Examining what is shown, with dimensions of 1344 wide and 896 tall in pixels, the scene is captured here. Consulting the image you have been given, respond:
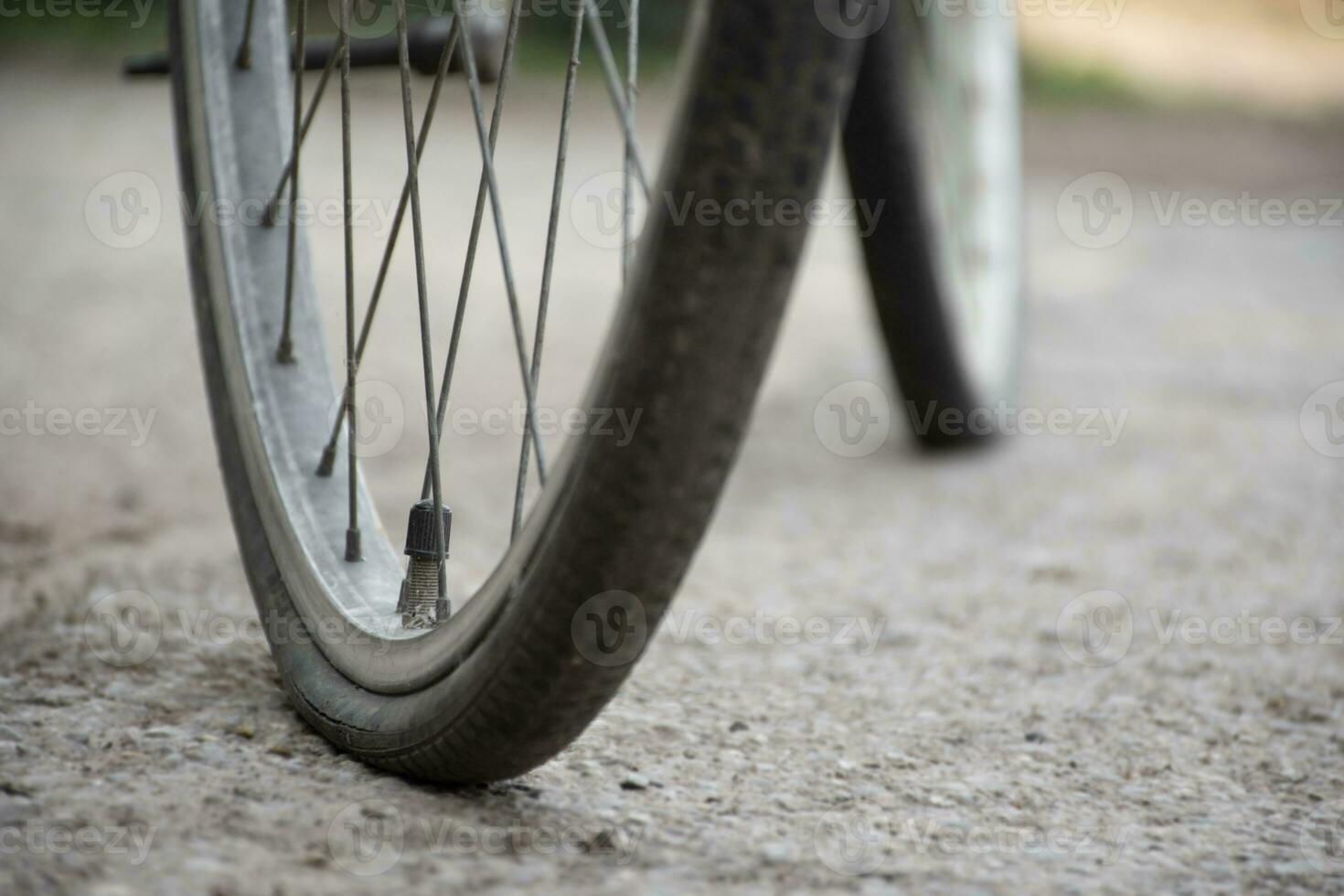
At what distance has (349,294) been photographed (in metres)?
1.06

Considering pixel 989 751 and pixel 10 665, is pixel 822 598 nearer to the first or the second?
pixel 989 751

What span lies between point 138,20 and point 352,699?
24.8 ft

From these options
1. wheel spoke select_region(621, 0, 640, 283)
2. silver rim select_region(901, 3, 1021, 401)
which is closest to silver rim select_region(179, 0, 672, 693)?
wheel spoke select_region(621, 0, 640, 283)

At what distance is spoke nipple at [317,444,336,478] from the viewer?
1.13 metres

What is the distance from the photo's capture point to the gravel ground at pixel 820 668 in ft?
2.86

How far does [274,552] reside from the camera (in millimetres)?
1102

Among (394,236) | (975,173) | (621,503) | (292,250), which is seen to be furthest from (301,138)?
(975,173)

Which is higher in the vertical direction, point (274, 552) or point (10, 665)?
point (274, 552)

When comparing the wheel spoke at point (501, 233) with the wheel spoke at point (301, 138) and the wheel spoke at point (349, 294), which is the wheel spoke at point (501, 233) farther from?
the wheel spoke at point (301, 138)

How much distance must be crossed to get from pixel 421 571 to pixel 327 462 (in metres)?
0.18

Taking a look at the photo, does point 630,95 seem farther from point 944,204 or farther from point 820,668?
point 944,204

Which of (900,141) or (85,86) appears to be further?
(85,86)

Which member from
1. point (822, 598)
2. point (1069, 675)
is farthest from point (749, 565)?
point (1069, 675)

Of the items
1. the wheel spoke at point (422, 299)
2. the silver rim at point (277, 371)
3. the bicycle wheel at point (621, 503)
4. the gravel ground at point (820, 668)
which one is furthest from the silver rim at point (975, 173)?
the bicycle wheel at point (621, 503)
